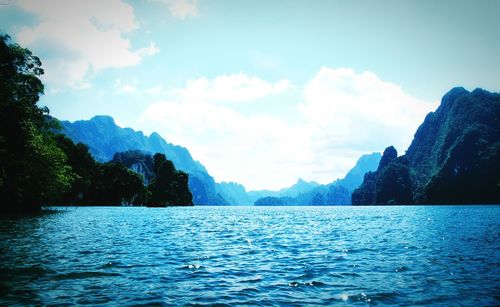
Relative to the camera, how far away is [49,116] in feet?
208

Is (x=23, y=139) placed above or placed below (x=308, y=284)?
above

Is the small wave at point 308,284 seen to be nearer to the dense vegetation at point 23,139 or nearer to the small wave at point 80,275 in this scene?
the small wave at point 80,275

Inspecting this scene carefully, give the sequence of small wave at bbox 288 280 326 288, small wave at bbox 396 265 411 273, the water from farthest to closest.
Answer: small wave at bbox 396 265 411 273, small wave at bbox 288 280 326 288, the water


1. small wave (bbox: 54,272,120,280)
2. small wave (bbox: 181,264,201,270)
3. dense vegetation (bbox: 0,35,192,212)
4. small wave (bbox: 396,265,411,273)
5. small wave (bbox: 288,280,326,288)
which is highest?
dense vegetation (bbox: 0,35,192,212)

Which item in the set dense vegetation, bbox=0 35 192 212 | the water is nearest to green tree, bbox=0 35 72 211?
dense vegetation, bbox=0 35 192 212

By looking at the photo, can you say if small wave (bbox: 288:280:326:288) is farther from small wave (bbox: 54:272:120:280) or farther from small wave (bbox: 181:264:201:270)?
small wave (bbox: 54:272:120:280)

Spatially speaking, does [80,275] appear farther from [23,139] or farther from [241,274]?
[23,139]

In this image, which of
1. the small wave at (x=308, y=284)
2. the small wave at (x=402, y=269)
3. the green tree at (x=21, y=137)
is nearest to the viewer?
the small wave at (x=308, y=284)

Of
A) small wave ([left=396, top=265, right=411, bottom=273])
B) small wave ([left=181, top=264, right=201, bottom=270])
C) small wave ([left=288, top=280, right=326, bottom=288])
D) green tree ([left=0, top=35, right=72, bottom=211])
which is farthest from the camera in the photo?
green tree ([left=0, top=35, right=72, bottom=211])

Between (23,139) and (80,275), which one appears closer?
(80,275)

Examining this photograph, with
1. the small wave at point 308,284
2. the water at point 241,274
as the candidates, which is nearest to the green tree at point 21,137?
the water at point 241,274

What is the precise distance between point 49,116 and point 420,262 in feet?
217

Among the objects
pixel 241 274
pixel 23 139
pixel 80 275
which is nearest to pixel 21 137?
pixel 23 139

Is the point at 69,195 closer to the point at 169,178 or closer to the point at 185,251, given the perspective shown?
the point at 169,178
